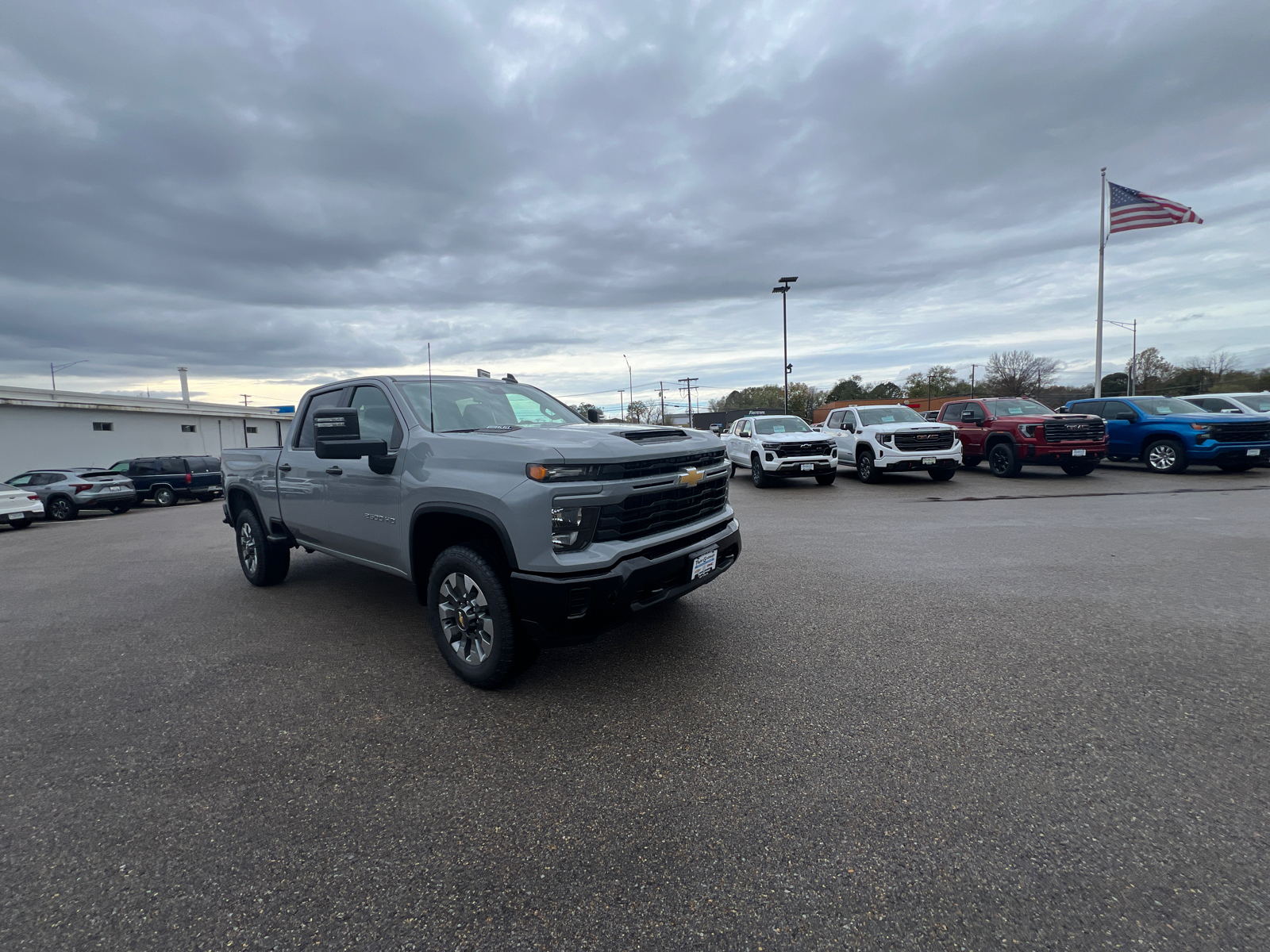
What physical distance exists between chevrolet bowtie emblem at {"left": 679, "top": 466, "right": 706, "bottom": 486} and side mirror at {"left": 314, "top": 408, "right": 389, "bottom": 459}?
75.9 inches

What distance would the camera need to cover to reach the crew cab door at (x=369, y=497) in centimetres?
406

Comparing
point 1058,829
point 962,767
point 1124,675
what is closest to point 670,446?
point 962,767

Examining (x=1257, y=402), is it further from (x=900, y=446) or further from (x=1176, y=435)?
(x=900, y=446)

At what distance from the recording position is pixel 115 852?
2.26 meters

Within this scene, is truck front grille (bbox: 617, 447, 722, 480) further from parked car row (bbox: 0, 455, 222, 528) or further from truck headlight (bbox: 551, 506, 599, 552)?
parked car row (bbox: 0, 455, 222, 528)

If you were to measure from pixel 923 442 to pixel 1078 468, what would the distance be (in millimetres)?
4002

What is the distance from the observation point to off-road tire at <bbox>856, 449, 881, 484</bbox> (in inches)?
539

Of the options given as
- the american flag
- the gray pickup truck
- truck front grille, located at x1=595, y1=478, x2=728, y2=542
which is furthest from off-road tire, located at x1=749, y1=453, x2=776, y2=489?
the american flag

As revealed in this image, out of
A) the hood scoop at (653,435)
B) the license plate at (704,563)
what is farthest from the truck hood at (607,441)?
the license plate at (704,563)

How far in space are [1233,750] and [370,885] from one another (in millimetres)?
3597

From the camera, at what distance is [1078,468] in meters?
13.8

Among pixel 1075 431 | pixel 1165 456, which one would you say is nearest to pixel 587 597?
pixel 1075 431

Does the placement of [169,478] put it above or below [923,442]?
below

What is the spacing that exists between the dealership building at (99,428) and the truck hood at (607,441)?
2566 centimetres
